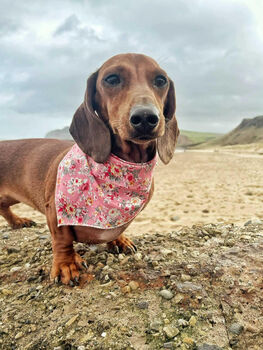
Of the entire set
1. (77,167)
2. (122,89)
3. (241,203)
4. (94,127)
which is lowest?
(241,203)

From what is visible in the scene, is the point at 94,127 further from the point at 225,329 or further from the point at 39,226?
the point at 39,226

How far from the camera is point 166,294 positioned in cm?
230

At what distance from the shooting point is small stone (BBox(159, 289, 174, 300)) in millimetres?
2283

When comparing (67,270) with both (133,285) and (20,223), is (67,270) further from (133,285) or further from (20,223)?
(20,223)

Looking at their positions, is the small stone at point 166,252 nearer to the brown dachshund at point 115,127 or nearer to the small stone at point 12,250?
the brown dachshund at point 115,127

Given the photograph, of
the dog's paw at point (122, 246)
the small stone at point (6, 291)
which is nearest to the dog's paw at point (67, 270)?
the small stone at point (6, 291)

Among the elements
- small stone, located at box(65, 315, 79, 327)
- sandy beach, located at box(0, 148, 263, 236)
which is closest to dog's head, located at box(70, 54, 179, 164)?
small stone, located at box(65, 315, 79, 327)

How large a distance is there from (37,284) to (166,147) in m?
1.80

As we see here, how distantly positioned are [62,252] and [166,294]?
108cm

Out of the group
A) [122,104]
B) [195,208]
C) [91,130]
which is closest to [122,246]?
[91,130]

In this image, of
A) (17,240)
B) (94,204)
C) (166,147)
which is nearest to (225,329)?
(94,204)

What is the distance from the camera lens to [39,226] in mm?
4434

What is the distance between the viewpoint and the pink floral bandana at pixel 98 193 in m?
2.53

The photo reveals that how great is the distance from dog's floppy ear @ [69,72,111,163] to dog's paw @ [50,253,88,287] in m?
1.05
